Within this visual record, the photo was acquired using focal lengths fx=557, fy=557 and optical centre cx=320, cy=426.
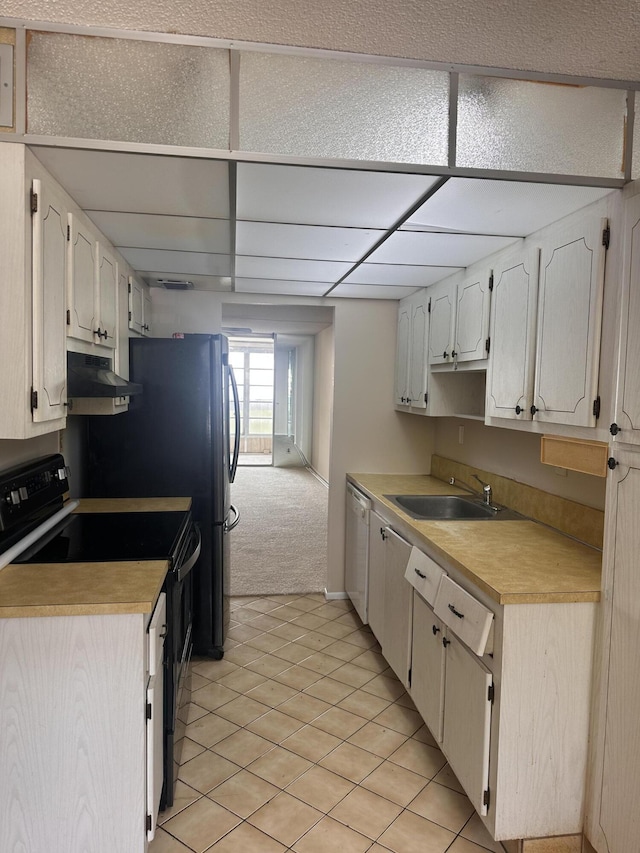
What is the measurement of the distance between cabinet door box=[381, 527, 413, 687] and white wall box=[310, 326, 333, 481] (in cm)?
503

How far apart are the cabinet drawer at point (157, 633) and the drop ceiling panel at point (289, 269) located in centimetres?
174

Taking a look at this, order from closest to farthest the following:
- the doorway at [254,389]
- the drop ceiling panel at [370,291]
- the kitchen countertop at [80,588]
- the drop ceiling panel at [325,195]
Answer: the kitchen countertop at [80,588] → the drop ceiling panel at [325,195] → the drop ceiling panel at [370,291] → the doorway at [254,389]

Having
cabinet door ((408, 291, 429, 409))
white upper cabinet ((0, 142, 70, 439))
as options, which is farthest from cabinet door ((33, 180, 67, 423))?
cabinet door ((408, 291, 429, 409))

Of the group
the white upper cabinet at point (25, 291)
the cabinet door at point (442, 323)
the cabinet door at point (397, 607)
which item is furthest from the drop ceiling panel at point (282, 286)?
the white upper cabinet at point (25, 291)

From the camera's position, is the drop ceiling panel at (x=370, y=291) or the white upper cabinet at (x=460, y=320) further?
the drop ceiling panel at (x=370, y=291)

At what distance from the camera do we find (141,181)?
179 centimetres

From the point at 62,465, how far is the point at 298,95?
1799mm

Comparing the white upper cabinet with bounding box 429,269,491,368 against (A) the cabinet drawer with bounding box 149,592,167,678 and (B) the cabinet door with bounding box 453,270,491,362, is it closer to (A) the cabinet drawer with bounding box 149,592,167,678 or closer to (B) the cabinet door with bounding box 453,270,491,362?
(B) the cabinet door with bounding box 453,270,491,362

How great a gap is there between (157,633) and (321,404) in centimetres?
726

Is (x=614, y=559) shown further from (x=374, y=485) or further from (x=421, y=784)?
(x=374, y=485)

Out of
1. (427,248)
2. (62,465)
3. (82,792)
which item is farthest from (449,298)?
(82,792)

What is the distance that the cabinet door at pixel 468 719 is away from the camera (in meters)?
1.77

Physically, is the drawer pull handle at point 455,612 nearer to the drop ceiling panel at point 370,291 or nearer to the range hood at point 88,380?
the range hood at point 88,380

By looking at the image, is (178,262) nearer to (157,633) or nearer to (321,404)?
(157,633)
